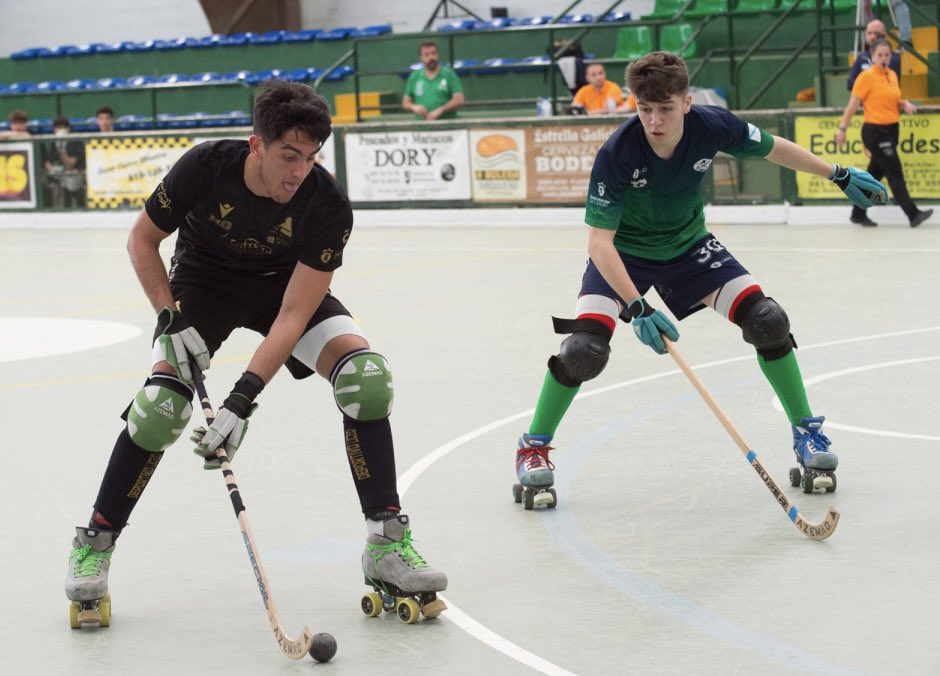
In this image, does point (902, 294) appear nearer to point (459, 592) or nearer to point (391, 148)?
point (459, 592)

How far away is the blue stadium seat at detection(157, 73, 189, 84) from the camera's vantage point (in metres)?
24.3

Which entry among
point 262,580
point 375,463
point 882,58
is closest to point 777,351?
point 375,463

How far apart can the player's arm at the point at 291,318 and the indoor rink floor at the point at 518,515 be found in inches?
30.0

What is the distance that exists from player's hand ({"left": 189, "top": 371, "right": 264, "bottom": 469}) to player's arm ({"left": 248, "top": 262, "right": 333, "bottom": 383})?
6 cm

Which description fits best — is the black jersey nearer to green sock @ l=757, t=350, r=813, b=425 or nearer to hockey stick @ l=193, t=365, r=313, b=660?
hockey stick @ l=193, t=365, r=313, b=660

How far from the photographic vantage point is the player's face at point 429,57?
18125 mm

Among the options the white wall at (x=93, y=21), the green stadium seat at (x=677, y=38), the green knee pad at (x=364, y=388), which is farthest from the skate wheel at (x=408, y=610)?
A: the white wall at (x=93, y=21)

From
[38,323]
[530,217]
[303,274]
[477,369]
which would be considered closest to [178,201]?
[303,274]

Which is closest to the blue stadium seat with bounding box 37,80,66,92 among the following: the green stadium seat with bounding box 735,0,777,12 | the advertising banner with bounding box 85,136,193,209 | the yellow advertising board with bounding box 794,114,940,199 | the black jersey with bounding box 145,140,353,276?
the advertising banner with bounding box 85,136,193,209

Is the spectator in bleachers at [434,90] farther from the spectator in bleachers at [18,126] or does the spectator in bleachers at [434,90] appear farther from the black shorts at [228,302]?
the black shorts at [228,302]

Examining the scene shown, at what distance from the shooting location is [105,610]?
4.17 m

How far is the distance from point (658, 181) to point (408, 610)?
2.05 m

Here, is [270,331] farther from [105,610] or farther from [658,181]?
[658,181]

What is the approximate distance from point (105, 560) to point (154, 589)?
0.30 meters
